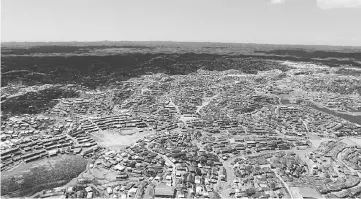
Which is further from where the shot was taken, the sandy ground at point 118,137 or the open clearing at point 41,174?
the sandy ground at point 118,137

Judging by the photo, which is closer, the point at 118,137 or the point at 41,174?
the point at 41,174

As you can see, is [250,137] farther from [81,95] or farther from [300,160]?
[81,95]

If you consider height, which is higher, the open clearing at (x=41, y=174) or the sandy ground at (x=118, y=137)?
the sandy ground at (x=118, y=137)

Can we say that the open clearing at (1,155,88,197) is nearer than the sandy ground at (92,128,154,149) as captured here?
Yes

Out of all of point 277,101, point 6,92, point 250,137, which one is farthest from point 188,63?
point 250,137

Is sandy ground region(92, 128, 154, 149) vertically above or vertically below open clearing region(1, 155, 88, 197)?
above

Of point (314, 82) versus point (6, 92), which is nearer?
point (6, 92)

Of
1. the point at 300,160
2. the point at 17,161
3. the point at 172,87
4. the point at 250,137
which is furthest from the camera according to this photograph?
the point at 172,87

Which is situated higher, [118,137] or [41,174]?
[118,137]
